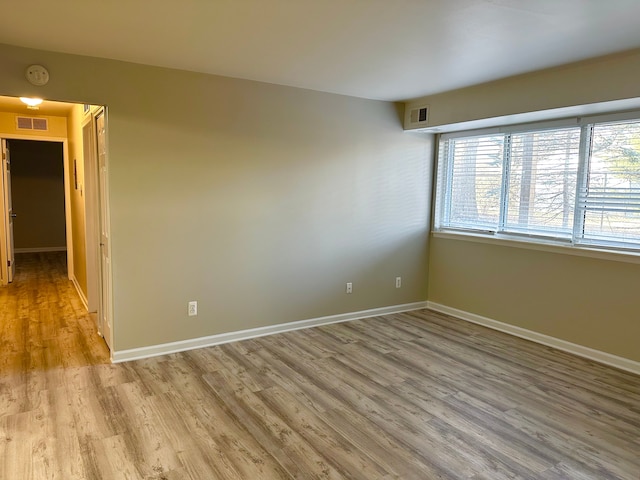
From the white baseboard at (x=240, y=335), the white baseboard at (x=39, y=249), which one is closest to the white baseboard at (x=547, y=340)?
the white baseboard at (x=240, y=335)

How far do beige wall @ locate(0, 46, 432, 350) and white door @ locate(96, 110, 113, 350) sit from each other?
128 mm

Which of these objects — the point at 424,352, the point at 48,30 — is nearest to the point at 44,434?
the point at 48,30

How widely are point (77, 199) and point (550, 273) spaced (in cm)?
552

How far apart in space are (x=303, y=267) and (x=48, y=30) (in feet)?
9.42

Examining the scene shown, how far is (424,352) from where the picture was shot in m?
4.13

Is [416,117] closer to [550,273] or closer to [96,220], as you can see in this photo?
[550,273]

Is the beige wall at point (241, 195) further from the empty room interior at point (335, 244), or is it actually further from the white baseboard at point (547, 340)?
the white baseboard at point (547, 340)

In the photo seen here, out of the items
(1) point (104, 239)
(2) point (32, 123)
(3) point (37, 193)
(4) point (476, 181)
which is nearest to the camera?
(1) point (104, 239)

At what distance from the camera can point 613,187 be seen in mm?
3861

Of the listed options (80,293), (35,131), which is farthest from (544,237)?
(35,131)

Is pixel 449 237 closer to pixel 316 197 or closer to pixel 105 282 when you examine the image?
pixel 316 197

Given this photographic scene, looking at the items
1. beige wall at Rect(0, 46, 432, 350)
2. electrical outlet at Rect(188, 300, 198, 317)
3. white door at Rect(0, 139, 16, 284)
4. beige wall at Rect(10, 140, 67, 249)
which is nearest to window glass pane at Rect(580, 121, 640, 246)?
beige wall at Rect(0, 46, 432, 350)

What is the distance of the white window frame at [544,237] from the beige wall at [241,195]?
0.24m

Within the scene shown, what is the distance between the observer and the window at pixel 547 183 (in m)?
3.80
